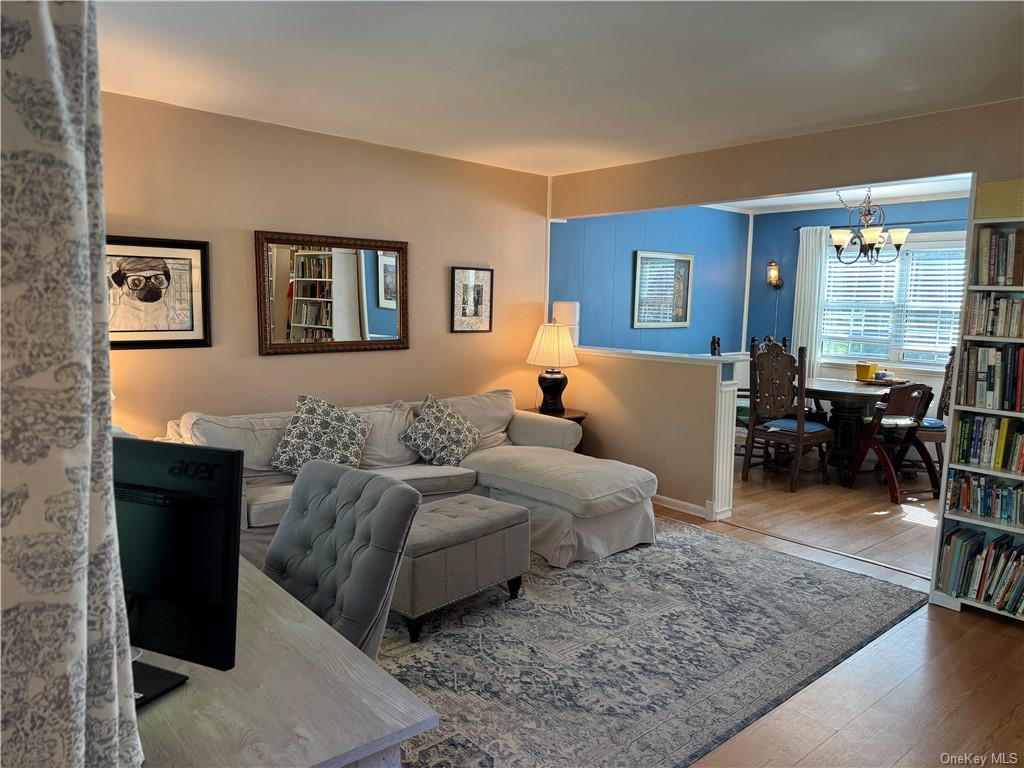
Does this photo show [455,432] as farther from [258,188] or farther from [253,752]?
[253,752]

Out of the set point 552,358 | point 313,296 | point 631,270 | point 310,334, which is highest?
point 631,270

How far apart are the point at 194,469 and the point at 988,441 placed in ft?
11.5

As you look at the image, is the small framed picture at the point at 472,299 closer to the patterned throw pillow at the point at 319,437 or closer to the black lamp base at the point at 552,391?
the black lamp base at the point at 552,391

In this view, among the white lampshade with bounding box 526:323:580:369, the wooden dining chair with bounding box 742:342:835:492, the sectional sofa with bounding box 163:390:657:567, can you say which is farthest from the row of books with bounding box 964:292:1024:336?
the white lampshade with bounding box 526:323:580:369

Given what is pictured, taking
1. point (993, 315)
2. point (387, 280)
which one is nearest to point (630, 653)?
point (993, 315)

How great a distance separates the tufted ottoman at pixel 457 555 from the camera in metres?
3.03

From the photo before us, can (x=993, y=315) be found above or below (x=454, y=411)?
above

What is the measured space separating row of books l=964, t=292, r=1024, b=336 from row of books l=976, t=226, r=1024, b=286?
0.08 meters

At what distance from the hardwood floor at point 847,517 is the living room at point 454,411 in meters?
0.05

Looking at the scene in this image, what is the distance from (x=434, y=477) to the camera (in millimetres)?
4102

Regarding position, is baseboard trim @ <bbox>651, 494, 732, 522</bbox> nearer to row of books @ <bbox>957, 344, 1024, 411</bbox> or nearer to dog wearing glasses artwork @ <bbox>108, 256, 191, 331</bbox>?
row of books @ <bbox>957, 344, 1024, 411</bbox>

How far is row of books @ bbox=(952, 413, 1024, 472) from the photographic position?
3184 mm

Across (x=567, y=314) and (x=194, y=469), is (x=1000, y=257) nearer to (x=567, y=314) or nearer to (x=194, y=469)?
(x=567, y=314)

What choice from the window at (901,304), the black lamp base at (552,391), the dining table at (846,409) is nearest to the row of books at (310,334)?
the black lamp base at (552,391)
